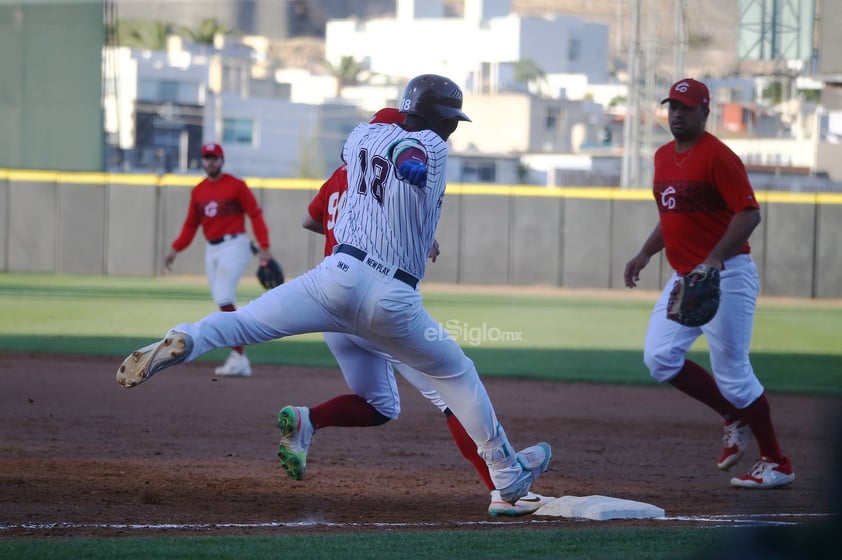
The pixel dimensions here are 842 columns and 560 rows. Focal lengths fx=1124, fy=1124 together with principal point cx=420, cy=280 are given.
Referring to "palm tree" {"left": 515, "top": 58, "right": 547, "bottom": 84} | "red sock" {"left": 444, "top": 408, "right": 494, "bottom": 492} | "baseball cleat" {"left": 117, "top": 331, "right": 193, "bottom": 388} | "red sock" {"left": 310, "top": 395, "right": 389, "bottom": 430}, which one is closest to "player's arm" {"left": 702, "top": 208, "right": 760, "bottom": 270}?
"red sock" {"left": 444, "top": 408, "right": 494, "bottom": 492}

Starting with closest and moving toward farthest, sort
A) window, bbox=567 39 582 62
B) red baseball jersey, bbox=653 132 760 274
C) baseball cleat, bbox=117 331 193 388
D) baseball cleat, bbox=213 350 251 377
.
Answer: baseball cleat, bbox=117 331 193 388, red baseball jersey, bbox=653 132 760 274, baseball cleat, bbox=213 350 251 377, window, bbox=567 39 582 62

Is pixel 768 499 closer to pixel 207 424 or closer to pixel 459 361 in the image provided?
pixel 459 361

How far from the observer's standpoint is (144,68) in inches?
2076

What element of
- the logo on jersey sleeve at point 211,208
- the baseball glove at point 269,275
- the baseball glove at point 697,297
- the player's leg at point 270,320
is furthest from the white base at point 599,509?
the logo on jersey sleeve at point 211,208

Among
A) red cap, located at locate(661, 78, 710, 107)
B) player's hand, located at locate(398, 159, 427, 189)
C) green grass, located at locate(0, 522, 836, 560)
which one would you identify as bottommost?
green grass, located at locate(0, 522, 836, 560)

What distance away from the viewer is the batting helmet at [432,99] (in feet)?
14.9

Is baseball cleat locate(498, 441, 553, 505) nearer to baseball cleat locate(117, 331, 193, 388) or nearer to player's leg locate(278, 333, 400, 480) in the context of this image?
player's leg locate(278, 333, 400, 480)

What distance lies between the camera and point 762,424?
616 cm

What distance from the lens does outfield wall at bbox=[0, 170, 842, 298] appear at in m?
20.4

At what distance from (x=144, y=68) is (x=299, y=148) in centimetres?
866

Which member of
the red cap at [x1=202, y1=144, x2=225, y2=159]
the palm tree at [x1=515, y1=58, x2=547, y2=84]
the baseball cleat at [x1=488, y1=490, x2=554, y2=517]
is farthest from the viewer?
the palm tree at [x1=515, y1=58, x2=547, y2=84]

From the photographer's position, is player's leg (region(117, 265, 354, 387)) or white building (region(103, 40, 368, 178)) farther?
white building (region(103, 40, 368, 178))

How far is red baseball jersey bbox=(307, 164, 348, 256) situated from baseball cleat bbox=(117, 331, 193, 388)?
2.93ft

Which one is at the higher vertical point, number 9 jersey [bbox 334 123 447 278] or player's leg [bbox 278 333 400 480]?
number 9 jersey [bbox 334 123 447 278]
